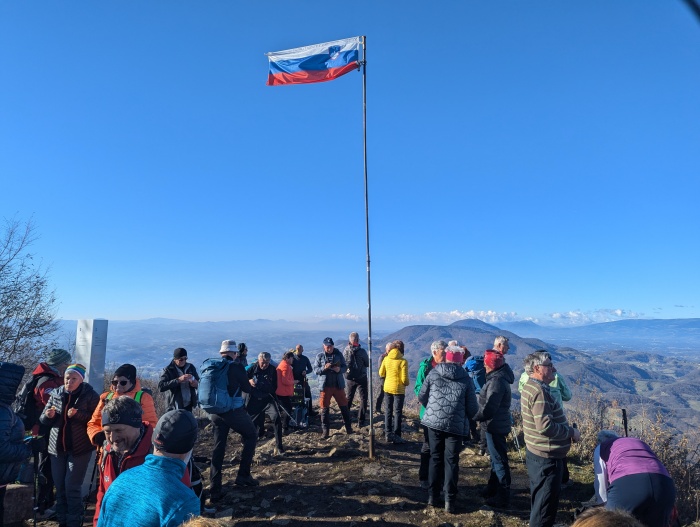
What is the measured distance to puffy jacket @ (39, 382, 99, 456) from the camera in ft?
14.9

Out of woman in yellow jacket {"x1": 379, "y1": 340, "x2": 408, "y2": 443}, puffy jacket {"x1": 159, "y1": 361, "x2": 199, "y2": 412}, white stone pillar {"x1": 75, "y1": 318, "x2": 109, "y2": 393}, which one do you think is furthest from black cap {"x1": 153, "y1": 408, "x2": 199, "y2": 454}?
white stone pillar {"x1": 75, "y1": 318, "x2": 109, "y2": 393}

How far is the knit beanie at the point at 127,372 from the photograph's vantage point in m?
4.37

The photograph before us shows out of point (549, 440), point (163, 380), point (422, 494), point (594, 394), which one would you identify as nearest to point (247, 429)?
point (163, 380)

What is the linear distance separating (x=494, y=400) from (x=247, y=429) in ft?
12.2

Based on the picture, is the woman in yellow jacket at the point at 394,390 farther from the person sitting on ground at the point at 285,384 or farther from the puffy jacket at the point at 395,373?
the person sitting on ground at the point at 285,384

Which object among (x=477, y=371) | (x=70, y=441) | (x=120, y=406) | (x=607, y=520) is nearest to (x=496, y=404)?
(x=477, y=371)

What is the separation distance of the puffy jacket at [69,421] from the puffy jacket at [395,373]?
5456 millimetres

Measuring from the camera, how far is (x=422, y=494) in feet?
18.5

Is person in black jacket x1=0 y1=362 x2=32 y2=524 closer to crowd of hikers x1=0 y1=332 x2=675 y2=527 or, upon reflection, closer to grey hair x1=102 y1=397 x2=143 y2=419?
crowd of hikers x1=0 y1=332 x2=675 y2=527

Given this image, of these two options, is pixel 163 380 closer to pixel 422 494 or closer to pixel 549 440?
pixel 422 494

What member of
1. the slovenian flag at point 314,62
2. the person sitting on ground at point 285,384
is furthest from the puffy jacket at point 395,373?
the slovenian flag at point 314,62

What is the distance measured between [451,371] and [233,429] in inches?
135

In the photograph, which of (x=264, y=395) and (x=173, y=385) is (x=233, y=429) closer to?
(x=173, y=385)

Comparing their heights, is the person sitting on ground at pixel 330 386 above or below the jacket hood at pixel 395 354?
below
